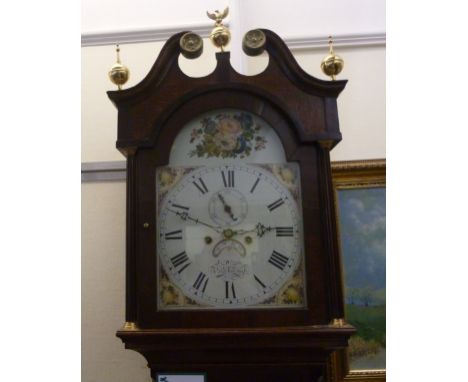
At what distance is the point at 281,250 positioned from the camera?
2.70 feet

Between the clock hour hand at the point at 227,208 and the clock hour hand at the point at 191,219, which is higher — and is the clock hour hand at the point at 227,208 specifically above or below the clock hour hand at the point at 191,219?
above

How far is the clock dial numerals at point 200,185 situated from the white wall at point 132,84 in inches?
14.9

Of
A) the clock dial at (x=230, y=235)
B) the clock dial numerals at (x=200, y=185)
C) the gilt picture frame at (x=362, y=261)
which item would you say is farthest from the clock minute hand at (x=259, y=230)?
the gilt picture frame at (x=362, y=261)

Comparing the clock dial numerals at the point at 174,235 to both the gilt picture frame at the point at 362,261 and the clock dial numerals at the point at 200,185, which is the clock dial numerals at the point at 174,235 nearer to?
the clock dial numerals at the point at 200,185

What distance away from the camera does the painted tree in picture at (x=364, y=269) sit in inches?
43.8

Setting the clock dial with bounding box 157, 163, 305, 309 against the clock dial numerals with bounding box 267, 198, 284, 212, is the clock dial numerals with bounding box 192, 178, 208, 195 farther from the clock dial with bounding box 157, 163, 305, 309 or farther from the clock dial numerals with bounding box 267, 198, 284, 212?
the clock dial numerals with bounding box 267, 198, 284, 212

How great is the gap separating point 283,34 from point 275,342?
0.87 m

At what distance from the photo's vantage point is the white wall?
111 centimetres

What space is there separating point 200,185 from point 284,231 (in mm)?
183

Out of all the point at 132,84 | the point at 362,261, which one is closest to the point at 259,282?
the point at 362,261

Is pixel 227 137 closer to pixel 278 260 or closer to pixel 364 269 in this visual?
pixel 278 260

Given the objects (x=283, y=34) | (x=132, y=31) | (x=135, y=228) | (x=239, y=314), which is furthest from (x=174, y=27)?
(x=239, y=314)

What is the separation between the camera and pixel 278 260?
82cm

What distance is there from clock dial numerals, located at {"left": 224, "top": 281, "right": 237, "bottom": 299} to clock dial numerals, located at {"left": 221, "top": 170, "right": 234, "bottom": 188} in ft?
0.60
